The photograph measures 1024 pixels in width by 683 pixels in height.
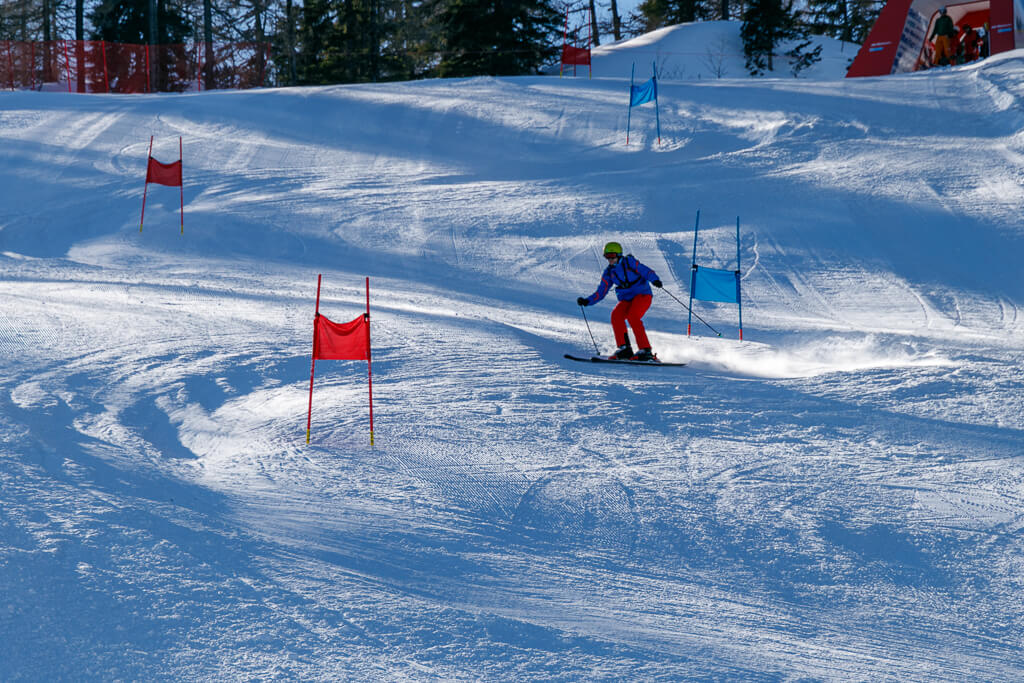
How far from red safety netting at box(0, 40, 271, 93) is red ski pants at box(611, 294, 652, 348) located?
22594 mm

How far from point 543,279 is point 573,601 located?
8924 millimetres

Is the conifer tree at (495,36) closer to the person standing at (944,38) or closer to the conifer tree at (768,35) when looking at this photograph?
the conifer tree at (768,35)

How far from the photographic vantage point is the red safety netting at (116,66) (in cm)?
2652

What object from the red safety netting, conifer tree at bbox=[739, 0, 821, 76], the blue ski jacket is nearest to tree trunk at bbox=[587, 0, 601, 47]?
conifer tree at bbox=[739, 0, 821, 76]

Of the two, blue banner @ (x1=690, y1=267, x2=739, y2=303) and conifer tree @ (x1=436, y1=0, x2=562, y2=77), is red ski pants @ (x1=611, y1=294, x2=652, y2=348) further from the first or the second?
conifer tree @ (x1=436, y1=0, x2=562, y2=77)

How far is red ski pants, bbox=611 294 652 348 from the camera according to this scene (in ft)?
29.4

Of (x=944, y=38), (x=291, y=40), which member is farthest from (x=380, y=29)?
(x=944, y=38)

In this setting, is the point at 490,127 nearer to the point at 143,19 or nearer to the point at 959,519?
the point at 959,519

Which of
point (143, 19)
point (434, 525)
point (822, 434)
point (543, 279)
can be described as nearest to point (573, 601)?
point (434, 525)

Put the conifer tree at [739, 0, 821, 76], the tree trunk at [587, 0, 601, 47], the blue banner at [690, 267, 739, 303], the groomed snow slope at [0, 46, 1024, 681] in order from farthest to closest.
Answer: the tree trunk at [587, 0, 601, 47], the conifer tree at [739, 0, 821, 76], the blue banner at [690, 267, 739, 303], the groomed snow slope at [0, 46, 1024, 681]

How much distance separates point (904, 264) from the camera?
12438 millimetres

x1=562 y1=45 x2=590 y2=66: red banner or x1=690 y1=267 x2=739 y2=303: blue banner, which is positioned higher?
x1=562 y1=45 x2=590 y2=66: red banner

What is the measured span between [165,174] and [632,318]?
31.2ft

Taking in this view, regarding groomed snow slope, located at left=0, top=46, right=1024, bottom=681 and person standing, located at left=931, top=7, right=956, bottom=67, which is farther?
person standing, located at left=931, top=7, right=956, bottom=67
